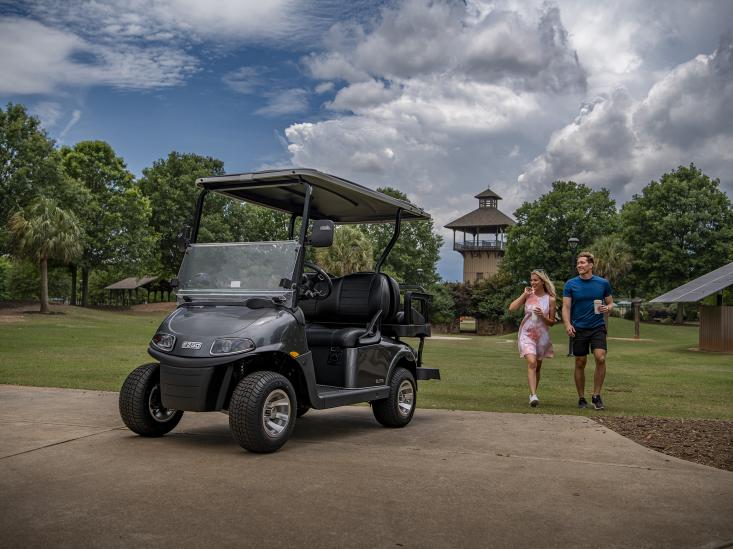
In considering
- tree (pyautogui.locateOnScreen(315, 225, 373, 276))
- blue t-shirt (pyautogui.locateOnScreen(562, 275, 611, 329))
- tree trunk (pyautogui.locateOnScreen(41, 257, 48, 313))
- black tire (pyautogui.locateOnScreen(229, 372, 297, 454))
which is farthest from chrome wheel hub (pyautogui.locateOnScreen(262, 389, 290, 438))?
tree (pyautogui.locateOnScreen(315, 225, 373, 276))

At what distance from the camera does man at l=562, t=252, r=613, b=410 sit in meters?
10.3

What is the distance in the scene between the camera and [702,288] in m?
35.3

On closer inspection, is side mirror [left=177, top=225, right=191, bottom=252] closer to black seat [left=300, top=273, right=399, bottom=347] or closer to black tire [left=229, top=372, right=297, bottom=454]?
black seat [left=300, top=273, right=399, bottom=347]

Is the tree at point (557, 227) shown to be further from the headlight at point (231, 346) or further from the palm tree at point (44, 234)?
the headlight at point (231, 346)

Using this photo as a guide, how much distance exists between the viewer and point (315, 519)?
464 cm

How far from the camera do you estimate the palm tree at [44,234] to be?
45.6m

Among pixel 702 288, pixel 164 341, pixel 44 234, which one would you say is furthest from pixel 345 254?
pixel 164 341

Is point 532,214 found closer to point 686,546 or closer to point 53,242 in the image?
point 53,242

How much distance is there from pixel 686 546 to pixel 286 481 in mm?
2630

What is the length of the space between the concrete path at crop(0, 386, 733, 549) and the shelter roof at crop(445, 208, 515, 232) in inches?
3364

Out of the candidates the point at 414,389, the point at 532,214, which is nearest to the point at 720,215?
the point at 532,214

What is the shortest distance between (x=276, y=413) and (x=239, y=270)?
61.4 inches

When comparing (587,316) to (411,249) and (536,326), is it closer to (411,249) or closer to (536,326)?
(536,326)

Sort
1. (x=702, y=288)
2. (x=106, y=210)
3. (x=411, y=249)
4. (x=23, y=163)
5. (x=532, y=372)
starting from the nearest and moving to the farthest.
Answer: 1. (x=532, y=372)
2. (x=702, y=288)
3. (x=23, y=163)
4. (x=106, y=210)
5. (x=411, y=249)
